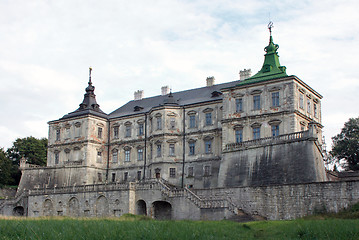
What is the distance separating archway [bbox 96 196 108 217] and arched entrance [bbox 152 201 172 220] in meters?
5.35

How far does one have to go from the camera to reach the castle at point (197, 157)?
37.5 m

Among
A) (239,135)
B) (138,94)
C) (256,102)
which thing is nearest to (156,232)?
(239,135)

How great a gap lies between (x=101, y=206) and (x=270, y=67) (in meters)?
21.8

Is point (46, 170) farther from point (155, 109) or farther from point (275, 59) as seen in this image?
point (275, 59)

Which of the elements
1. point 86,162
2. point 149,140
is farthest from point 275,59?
point 86,162

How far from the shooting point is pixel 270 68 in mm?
47281

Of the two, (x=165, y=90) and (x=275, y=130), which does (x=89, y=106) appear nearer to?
(x=165, y=90)

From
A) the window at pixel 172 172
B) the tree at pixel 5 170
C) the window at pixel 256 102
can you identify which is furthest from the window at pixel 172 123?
the tree at pixel 5 170

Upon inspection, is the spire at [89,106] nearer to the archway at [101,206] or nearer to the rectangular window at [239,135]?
the archway at [101,206]

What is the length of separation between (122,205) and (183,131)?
12447 millimetres

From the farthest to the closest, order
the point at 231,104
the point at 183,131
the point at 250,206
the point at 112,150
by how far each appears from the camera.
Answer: the point at 112,150
the point at 183,131
the point at 231,104
the point at 250,206

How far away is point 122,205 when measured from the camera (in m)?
44.9

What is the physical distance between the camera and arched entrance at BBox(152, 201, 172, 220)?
1705 inches

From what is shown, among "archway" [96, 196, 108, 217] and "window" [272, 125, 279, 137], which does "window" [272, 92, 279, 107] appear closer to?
"window" [272, 125, 279, 137]
